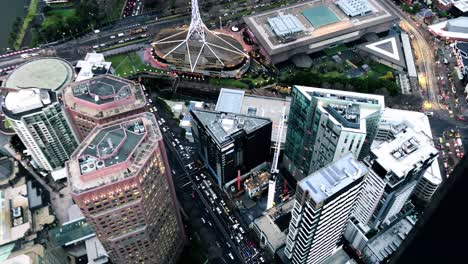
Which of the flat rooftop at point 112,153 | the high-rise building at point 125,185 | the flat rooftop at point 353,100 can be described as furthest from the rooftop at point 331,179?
the flat rooftop at point 112,153

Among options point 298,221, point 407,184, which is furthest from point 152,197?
point 407,184

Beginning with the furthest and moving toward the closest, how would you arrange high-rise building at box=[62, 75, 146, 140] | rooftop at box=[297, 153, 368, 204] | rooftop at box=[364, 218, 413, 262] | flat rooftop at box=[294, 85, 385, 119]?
1. rooftop at box=[364, 218, 413, 262]
2. flat rooftop at box=[294, 85, 385, 119]
3. high-rise building at box=[62, 75, 146, 140]
4. rooftop at box=[297, 153, 368, 204]

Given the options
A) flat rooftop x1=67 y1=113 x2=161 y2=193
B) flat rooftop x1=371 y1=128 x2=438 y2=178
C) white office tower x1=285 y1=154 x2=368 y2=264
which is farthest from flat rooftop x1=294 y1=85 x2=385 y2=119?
flat rooftop x1=67 y1=113 x2=161 y2=193

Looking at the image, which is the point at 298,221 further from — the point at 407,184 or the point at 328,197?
the point at 407,184

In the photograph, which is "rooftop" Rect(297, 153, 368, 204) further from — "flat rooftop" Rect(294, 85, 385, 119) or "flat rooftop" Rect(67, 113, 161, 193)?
"flat rooftop" Rect(67, 113, 161, 193)

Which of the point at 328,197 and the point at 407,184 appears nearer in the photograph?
the point at 328,197

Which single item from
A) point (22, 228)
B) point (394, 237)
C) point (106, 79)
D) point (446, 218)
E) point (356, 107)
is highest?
point (106, 79)
